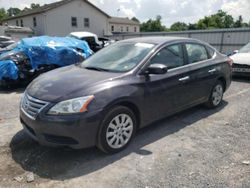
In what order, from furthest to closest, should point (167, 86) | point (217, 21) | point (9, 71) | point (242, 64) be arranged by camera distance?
point (217, 21)
point (242, 64)
point (9, 71)
point (167, 86)

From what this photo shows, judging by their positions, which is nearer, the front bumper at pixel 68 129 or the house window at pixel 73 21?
the front bumper at pixel 68 129

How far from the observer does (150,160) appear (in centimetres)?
341

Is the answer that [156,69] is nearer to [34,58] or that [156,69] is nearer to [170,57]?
[170,57]

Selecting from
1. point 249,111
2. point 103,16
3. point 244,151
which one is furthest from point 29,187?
point 103,16

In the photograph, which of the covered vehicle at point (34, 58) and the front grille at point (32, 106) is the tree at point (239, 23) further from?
the front grille at point (32, 106)

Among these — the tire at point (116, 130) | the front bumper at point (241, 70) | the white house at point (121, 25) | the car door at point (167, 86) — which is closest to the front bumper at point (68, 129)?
the tire at point (116, 130)

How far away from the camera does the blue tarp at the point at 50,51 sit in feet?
25.6

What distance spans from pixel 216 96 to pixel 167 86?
1874 millimetres

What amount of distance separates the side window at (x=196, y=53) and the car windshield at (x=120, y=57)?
36.4 inches

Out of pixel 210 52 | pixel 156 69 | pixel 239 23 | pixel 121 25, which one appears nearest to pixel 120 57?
pixel 156 69

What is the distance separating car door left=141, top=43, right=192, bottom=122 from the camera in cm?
386

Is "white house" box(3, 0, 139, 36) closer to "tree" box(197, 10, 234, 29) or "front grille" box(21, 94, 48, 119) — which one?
"front grille" box(21, 94, 48, 119)

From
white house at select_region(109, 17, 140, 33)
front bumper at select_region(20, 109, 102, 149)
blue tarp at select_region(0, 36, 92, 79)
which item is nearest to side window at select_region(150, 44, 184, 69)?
front bumper at select_region(20, 109, 102, 149)

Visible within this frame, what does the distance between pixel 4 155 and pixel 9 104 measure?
289cm
